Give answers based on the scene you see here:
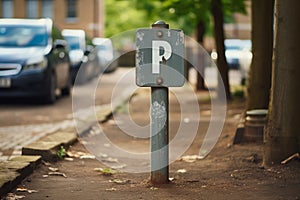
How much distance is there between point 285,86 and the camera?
7.38m

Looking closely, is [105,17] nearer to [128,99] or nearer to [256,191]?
[128,99]

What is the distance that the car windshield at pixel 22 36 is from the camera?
17.4m

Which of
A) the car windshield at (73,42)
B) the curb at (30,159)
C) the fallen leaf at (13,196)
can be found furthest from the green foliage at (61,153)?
the car windshield at (73,42)

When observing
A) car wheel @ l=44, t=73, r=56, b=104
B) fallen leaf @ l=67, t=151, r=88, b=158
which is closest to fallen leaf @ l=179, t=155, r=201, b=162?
fallen leaf @ l=67, t=151, r=88, b=158

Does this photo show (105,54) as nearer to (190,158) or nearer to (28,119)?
(28,119)

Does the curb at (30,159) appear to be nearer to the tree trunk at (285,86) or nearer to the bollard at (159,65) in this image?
the bollard at (159,65)

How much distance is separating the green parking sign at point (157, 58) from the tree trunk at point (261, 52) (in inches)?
176

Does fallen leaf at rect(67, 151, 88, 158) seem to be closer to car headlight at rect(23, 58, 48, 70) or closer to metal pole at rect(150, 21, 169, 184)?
metal pole at rect(150, 21, 169, 184)

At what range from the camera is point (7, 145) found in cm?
991

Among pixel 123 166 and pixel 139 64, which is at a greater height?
pixel 139 64

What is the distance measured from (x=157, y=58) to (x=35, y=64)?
10397 millimetres

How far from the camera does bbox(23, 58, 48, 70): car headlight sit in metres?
16.3

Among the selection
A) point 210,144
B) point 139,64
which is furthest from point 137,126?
point 139,64

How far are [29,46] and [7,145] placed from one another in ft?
25.3
